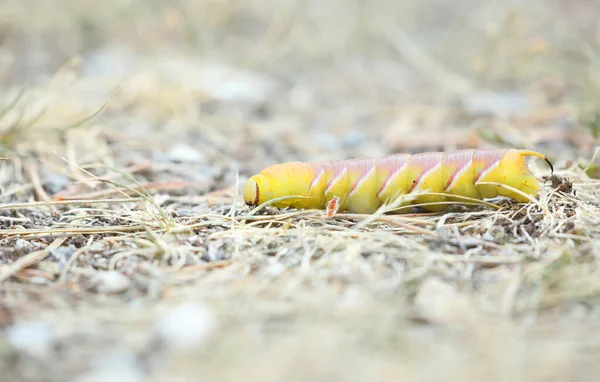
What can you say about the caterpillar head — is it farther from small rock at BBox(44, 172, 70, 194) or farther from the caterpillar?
small rock at BBox(44, 172, 70, 194)

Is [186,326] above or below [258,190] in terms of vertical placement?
below

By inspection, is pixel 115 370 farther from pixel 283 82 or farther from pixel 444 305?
pixel 283 82

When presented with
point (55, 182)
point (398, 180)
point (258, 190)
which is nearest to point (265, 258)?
point (258, 190)

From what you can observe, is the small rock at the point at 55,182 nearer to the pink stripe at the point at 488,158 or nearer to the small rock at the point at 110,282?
the small rock at the point at 110,282

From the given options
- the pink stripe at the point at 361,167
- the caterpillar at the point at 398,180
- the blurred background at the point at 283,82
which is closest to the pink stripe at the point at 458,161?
the caterpillar at the point at 398,180

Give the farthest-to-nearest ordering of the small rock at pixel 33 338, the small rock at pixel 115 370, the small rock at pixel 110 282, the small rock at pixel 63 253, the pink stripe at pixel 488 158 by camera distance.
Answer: the pink stripe at pixel 488 158 < the small rock at pixel 63 253 < the small rock at pixel 110 282 < the small rock at pixel 33 338 < the small rock at pixel 115 370

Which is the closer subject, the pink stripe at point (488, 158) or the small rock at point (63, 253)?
the small rock at point (63, 253)

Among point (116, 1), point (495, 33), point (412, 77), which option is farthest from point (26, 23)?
point (495, 33)
